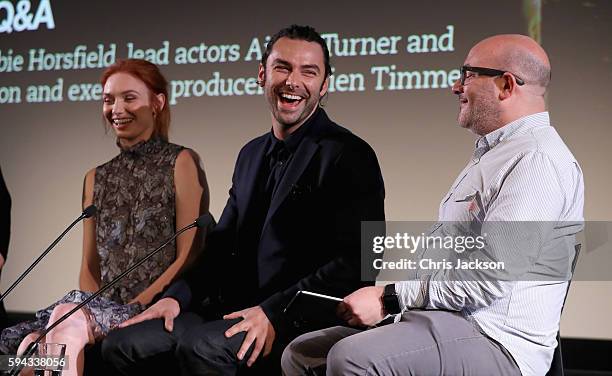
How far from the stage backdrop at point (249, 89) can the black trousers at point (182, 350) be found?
153 centimetres

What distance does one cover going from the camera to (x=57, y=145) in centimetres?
469

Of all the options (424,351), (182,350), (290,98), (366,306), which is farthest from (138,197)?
(424,351)

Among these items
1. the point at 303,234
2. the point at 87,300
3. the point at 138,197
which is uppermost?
the point at 138,197

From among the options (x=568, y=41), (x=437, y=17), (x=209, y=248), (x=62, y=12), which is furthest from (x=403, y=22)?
(x=62, y=12)

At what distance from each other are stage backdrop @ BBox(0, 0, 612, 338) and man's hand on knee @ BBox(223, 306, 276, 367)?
4.98 feet

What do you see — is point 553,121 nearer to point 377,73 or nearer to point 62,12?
point 377,73

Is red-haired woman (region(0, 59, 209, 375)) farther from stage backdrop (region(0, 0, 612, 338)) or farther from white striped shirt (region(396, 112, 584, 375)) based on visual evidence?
white striped shirt (region(396, 112, 584, 375))

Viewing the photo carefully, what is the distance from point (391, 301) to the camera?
2.23 metres

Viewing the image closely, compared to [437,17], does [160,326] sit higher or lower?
lower

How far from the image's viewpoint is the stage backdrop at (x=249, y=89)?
3834 millimetres

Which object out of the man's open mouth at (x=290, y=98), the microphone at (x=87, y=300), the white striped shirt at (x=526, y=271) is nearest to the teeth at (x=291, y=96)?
the man's open mouth at (x=290, y=98)

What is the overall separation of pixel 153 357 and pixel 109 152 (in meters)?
2.08

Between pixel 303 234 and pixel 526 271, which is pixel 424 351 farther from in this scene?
pixel 303 234

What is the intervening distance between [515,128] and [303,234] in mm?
881
